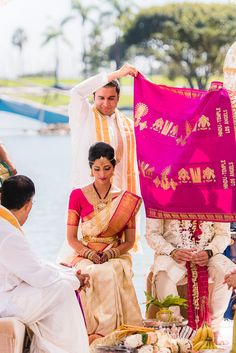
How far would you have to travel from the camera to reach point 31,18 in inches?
2340

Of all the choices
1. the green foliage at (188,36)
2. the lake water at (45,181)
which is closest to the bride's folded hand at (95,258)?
the lake water at (45,181)

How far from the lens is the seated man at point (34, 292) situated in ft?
17.5

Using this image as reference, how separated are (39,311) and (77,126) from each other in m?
1.95

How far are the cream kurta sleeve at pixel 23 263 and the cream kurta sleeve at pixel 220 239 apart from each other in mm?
1394

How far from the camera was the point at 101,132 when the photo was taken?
701cm

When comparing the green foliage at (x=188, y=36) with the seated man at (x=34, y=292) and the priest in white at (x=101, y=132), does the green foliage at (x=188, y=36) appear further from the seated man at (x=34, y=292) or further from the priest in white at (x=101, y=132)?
the seated man at (x=34, y=292)

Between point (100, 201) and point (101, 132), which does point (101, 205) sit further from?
point (101, 132)

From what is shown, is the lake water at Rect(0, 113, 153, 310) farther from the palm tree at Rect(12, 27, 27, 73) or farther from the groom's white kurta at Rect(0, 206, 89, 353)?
the palm tree at Rect(12, 27, 27, 73)

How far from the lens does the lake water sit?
11734 millimetres

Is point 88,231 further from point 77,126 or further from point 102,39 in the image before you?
point 102,39

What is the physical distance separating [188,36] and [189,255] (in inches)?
1818

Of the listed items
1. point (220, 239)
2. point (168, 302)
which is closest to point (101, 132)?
point (220, 239)

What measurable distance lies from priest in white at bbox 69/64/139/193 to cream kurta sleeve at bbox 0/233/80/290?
172cm

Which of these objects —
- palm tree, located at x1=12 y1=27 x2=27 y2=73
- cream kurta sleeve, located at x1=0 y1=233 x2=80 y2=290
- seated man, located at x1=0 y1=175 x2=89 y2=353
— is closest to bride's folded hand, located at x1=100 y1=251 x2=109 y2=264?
seated man, located at x1=0 y1=175 x2=89 y2=353
